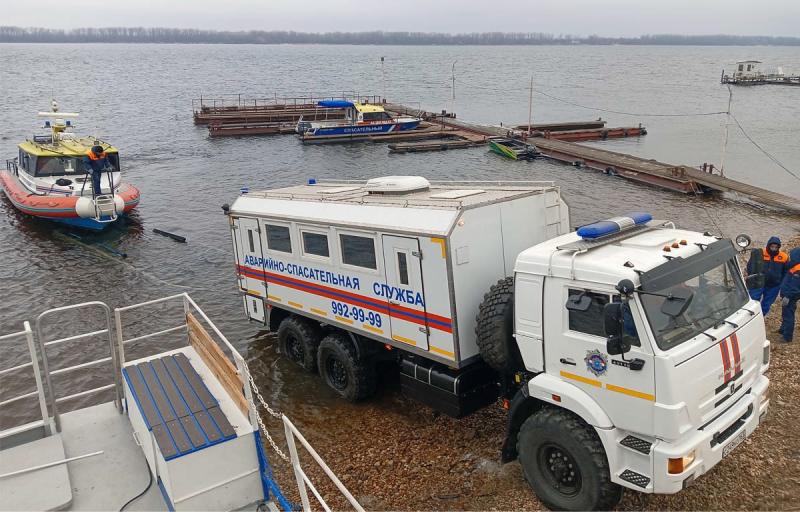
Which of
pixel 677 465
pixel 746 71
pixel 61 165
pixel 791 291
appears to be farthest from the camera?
pixel 746 71

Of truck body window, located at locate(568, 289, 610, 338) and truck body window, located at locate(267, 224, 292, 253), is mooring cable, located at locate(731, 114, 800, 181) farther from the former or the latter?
truck body window, located at locate(568, 289, 610, 338)

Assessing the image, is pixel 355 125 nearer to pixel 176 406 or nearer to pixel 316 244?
pixel 316 244

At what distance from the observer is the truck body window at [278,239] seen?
438 inches

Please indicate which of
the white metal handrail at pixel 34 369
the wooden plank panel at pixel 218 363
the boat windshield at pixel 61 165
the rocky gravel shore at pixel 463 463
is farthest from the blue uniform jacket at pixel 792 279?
the boat windshield at pixel 61 165

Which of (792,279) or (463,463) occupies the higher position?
(792,279)

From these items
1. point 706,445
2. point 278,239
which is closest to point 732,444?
point 706,445

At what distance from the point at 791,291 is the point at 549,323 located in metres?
6.94

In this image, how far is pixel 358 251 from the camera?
9656mm

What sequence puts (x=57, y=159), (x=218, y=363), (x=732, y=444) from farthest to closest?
(x=57, y=159), (x=218, y=363), (x=732, y=444)

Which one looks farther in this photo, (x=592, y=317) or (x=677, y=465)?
(x=592, y=317)

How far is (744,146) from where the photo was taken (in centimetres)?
4531

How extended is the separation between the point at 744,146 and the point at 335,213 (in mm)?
44719

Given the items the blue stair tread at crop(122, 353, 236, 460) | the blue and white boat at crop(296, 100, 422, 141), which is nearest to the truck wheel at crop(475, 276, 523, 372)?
the blue stair tread at crop(122, 353, 236, 460)

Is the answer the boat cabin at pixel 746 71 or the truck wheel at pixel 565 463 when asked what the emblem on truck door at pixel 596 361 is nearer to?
the truck wheel at pixel 565 463
